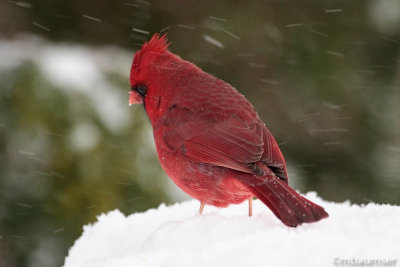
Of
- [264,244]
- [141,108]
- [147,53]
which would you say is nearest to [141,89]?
[147,53]

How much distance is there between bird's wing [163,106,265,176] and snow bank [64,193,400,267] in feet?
0.89

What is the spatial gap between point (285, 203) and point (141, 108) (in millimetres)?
1482

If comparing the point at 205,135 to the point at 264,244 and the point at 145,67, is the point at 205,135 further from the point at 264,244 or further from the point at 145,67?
the point at 264,244

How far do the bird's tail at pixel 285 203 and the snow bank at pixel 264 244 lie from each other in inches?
1.2

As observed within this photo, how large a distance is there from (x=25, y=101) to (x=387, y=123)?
2326 millimetres

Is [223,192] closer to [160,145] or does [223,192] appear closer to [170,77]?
[160,145]

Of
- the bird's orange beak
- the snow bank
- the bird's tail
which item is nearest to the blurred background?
the bird's orange beak

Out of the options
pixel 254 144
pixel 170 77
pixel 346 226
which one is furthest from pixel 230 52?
pixel 346 226

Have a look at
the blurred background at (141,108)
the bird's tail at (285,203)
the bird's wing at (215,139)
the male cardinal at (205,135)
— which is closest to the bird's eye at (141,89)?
the male cardinal at (205,135)

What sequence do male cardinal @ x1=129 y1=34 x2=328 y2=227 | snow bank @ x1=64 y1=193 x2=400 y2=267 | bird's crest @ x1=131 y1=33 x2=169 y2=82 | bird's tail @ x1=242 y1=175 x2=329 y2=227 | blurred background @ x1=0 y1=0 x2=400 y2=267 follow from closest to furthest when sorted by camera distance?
snow bank @ x1=64 y1=193 x2=400 y2=267 → bird's tail @ x1=242 y1=175 x2=329 y2=227 → male cardinal @ x1=129 y1=34 x2=328 y2=227 → bird's crest @ x1=131 y1=33 x2=169 y2=82 → blurred background @ x1=0 y1=0 x2=400 y2=267

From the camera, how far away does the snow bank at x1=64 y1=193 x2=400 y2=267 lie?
4.51 feet

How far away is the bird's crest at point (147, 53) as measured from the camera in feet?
8.01

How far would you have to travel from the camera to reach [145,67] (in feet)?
8.03

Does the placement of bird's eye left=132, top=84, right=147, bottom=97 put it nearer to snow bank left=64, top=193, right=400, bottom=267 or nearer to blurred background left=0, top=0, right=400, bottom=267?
blurred background left=0, top=0, right=400, bottom=267
